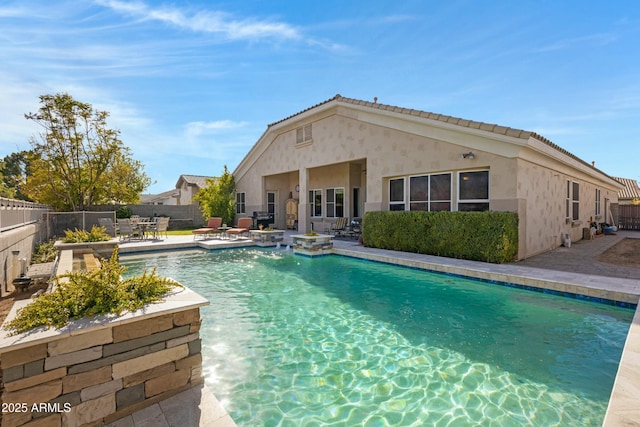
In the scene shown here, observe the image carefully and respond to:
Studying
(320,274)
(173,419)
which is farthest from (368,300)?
(173,419)

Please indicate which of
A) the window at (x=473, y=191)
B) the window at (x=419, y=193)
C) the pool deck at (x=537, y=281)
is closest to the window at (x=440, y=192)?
the window at (x=419, y=193)

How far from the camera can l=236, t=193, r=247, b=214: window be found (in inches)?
934

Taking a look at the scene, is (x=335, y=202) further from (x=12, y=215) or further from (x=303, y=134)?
(x=12, y=215)

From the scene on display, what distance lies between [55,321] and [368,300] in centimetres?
562

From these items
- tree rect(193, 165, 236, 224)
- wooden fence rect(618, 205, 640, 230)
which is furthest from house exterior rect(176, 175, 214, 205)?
wooden fence rect(618, 205, 640, 230)

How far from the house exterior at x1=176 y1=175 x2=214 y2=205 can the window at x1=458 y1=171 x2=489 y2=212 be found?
29.0 metres

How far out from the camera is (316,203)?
66.0ft

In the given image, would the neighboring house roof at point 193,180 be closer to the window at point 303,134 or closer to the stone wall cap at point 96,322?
the window at point 303,134

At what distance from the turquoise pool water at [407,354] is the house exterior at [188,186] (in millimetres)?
29176

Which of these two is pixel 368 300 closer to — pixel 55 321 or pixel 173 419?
pixel 173 419

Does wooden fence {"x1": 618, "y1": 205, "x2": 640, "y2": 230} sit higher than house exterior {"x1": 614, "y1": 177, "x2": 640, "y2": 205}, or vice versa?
house exterior {"x1": 614, "y1": 177, "x2": 640, "y2": 205}

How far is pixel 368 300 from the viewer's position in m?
7.02

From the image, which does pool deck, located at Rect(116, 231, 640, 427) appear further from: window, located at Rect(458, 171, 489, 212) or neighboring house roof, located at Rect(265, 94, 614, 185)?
neighboring house roof, located at Rect(265, 94, 614, 185)

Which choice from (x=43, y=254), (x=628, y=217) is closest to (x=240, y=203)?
(x=43, y=254)
